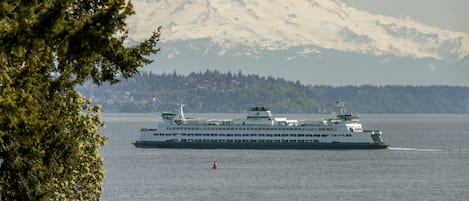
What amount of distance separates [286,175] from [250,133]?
5087cm

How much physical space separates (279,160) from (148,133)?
107 ft

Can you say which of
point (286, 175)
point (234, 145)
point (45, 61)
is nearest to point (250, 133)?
point (234, 145)

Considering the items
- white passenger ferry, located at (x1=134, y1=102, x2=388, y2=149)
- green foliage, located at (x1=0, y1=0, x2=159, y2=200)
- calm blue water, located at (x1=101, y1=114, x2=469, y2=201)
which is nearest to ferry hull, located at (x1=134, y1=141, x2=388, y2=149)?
white passenger ferry, located at (x1=134, y1=102, x2=388, y2=149)

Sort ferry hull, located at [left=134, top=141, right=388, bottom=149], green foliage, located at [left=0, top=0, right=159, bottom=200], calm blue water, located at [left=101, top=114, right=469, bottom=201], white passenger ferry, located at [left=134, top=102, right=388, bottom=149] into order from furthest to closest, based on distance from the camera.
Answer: white passenger ferry, located at [left=134, top=102, right=388, bottom=149] < ferry hull, located at [left=134, top=141, right=388, bottom=149] < calm blue water, located at [left=101, top=114, right=469, bottom=201] < green foliage, located at [left=0, top=0, right=159, bottom=200]

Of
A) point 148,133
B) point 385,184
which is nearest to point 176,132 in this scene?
point 148,133

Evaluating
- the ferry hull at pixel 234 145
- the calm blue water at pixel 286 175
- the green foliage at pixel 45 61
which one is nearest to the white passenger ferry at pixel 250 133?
the ferry hull at pixel 234 145

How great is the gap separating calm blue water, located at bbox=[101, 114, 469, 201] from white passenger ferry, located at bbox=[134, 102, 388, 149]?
298cm

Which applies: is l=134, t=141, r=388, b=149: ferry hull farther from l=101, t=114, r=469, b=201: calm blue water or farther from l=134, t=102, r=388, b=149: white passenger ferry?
l=101, t=114, r=469, b=201: calm blue water

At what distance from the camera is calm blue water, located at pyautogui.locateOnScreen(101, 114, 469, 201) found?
88.2 meters

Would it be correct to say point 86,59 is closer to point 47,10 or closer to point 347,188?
point 47,10

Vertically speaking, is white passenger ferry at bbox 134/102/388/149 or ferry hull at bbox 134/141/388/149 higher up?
white passenger ferry at bbox 134/102/388/149

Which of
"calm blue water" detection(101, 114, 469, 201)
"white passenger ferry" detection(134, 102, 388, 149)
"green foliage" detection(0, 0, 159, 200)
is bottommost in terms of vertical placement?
"calm blue water" detection(101, 114, 469, 201)

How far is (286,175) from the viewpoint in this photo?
358 ft

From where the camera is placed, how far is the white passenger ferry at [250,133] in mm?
155250
